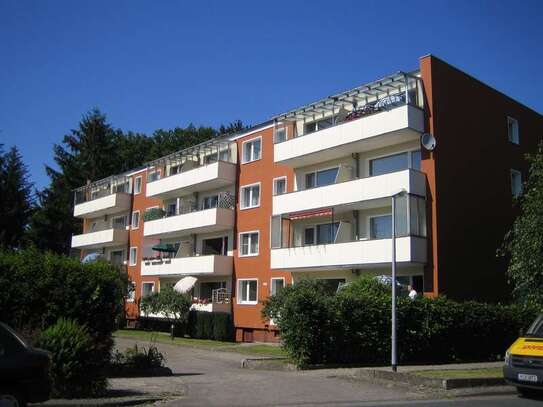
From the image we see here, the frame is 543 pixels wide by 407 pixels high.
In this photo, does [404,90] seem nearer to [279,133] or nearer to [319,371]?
[279,133]

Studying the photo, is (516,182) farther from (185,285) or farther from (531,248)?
(185,285)

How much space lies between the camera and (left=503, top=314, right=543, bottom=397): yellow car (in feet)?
43.2

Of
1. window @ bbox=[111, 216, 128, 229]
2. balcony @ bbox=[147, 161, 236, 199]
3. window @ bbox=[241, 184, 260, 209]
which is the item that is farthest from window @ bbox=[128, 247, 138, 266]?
window @ bbox=[241, 184, 260, 209]

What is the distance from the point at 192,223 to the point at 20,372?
30.9 meters

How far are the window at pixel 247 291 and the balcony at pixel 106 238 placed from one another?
703 inches

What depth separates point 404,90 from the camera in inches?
1125

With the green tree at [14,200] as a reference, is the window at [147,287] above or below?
below

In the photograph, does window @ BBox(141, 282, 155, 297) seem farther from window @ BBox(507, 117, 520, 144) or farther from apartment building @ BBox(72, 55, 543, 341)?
window @ BBox(507, 117, 520, 144)

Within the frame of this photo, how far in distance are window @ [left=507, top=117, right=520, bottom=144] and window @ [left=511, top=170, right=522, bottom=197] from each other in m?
1.76

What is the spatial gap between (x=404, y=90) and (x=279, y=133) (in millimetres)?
9267

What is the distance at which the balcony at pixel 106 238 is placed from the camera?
168ft

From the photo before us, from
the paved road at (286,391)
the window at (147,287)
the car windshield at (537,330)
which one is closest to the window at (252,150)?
the window at (147,287)

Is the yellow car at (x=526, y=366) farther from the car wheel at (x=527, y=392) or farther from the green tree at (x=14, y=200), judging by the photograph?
the green tree at (x=14, y=200)

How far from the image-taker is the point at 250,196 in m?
37.9
